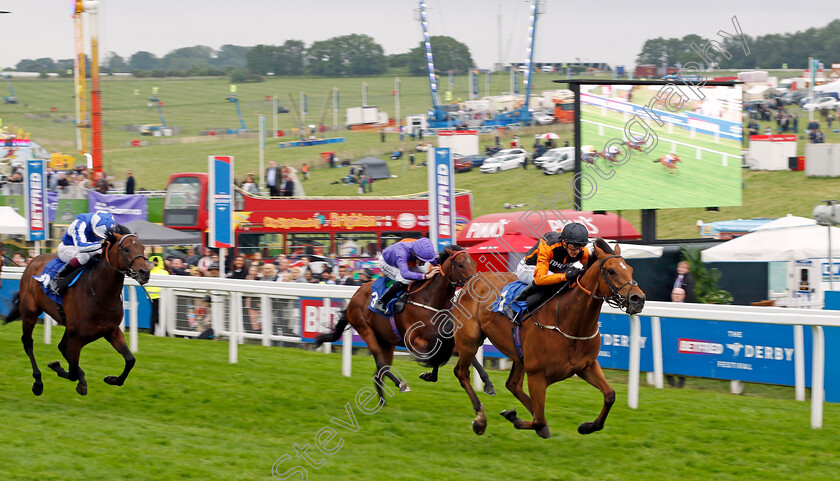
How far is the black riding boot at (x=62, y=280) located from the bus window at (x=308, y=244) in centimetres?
825

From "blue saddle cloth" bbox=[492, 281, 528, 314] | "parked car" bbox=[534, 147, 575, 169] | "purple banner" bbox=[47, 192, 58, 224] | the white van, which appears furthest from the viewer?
"parked car" bbox=[534, 147, 575, 169]

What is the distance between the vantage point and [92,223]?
7.32m

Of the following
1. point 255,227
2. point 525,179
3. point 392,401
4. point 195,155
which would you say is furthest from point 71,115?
point 392,401

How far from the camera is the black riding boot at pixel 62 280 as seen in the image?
747 cm

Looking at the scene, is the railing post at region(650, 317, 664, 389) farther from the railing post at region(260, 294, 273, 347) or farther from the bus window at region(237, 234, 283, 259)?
the bus window at region(237, 234, 283, 259)

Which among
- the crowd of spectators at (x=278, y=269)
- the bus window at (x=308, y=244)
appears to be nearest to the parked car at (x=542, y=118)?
the bus window at (x=308, y=244)

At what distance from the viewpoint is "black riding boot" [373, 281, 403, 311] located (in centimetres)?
731

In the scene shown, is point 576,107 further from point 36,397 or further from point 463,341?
point 36,397

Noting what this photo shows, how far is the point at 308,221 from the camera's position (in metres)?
16.0

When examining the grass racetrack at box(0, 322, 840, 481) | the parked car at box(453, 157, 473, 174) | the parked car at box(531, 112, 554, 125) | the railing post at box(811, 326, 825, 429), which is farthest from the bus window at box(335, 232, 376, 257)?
the parked car at box(531, 112, 554, 125)

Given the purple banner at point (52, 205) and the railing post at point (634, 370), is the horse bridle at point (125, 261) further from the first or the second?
the purple banner at point (52, 205)

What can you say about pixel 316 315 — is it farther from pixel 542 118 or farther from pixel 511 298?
pixel 542 118

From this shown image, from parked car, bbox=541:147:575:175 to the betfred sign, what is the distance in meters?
19.4

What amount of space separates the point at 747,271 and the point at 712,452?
7.03 meters
